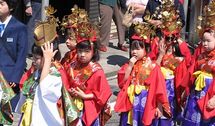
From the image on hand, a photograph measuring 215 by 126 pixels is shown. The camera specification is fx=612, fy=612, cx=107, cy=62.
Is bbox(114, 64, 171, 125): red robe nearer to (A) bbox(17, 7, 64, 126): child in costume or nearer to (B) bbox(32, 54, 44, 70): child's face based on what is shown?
(A) bbox(17, 7, 64, 126): child in costume

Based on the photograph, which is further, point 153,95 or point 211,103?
point 153,95

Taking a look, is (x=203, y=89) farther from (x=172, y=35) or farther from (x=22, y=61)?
(x=22, y=61)

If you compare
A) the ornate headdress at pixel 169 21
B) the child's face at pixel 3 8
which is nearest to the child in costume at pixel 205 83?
the ornate headdress at pixel 169 21

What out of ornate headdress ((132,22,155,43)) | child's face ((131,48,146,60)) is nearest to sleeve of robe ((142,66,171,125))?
child's face ((131,48,146,60))

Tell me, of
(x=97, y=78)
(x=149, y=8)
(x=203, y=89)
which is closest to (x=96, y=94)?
(x=97, y=78)

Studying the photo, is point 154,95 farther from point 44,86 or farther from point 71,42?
point 44,86

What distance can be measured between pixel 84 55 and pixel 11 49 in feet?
2.30

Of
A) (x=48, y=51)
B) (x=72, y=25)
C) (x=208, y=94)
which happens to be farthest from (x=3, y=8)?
(x=208, y=94)

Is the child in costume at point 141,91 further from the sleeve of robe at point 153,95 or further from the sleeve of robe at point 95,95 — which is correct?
the sleeve of robe at point 95,95

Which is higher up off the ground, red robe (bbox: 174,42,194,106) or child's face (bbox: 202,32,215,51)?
child's face (bbox: 202,32,215,51)

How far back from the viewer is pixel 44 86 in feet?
15.1

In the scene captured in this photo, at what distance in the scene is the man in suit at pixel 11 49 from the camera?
5531mm

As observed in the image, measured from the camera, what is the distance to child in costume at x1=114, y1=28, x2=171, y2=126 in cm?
552

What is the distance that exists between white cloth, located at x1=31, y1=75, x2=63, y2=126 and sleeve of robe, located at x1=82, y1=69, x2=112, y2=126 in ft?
2.30
